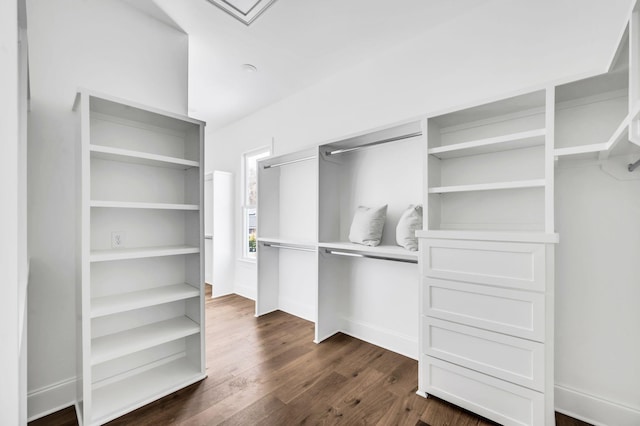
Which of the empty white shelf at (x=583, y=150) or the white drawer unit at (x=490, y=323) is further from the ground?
the empty white shelf at (x=583, y=150)

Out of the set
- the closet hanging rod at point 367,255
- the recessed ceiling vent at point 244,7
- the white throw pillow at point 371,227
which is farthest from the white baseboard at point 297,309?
the recessed ceiling vent at point 244,7

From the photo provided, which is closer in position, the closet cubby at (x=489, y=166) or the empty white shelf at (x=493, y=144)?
the empty white shelf at (x=493, y=144)

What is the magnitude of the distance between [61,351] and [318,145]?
2541 millimetres

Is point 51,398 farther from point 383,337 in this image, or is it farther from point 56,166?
point 383,337

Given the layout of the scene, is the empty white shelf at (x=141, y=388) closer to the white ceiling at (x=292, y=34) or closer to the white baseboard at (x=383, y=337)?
the white baseboard at (x=383, y=337)

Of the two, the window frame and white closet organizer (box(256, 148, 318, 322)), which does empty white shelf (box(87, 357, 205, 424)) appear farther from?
the window frame

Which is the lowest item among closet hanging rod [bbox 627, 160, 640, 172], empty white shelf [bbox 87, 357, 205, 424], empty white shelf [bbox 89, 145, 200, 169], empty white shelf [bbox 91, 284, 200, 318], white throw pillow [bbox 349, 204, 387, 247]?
empty white shelf [bbox 87, 357, 205, 424]

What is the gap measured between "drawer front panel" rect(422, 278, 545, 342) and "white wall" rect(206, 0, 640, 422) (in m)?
0.46

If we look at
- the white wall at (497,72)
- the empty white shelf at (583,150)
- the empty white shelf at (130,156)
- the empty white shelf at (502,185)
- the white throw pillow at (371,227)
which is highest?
the white wall at (497,72)

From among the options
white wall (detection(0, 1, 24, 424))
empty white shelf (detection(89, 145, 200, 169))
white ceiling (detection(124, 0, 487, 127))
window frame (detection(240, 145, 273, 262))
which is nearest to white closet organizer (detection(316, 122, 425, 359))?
white ceiling (detection(124, 0, 487, 127))

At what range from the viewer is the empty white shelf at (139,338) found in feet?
5.62

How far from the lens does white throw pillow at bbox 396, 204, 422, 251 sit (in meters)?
Result: 2.17

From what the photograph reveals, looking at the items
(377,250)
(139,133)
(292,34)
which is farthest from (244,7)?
(377,250)

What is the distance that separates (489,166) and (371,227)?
1030mm
